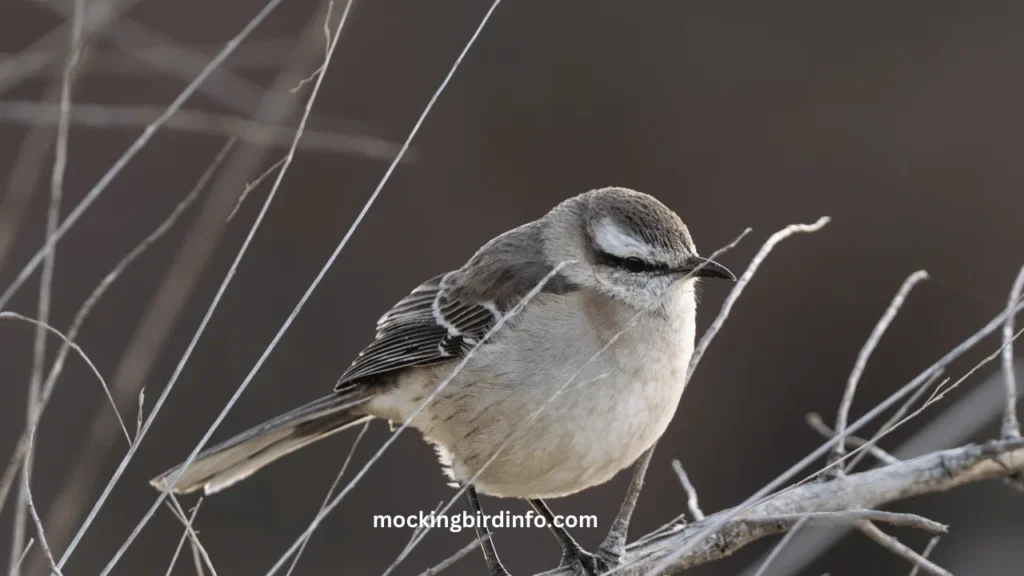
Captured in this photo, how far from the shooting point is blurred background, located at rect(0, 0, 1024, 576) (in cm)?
627

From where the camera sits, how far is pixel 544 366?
358 centimetres

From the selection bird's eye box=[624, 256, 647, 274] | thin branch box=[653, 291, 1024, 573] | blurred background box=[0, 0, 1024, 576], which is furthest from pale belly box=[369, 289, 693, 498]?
blurred background box=[0, 0, 1024, 576]

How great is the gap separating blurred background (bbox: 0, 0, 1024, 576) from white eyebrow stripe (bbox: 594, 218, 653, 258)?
2.30 meters

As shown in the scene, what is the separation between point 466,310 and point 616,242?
0.65m

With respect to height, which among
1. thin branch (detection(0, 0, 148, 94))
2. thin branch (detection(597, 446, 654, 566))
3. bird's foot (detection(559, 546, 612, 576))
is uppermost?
thin branch (detection(0, 0, 148, 94))

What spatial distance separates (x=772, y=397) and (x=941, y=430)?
3698 mm

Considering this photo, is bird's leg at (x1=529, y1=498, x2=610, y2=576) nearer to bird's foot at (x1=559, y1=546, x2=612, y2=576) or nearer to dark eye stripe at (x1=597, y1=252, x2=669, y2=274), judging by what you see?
bird's foot at (x1=559, y1=546, x2=612, y2=576)

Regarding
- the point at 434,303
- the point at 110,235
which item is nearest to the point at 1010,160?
the point at 434,303

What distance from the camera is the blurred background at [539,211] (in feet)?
20.6

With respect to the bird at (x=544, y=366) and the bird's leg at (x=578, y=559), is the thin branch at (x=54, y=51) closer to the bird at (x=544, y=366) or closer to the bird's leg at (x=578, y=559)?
the bird at (x=544, y=366)

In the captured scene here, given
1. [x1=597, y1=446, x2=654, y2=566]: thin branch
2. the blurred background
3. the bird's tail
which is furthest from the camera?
the blurred background

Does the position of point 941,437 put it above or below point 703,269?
below

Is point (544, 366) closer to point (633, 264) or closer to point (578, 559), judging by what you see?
point (633, 264)

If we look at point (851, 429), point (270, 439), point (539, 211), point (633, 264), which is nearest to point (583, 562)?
point (633, 264)
